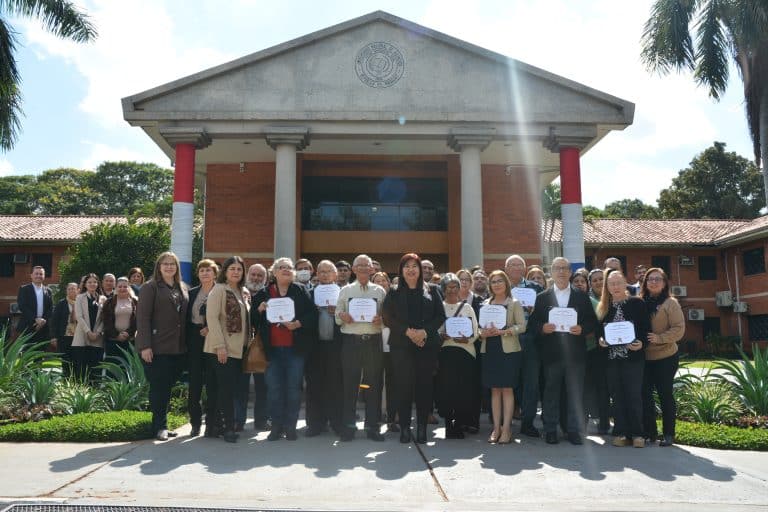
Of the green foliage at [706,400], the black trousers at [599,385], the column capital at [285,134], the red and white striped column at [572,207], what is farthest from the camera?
the column capital at [285,134]

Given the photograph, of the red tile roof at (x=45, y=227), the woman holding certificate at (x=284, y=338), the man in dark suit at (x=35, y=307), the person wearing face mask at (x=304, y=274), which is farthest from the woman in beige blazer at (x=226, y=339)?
the red tile roof at (x=45, y=227)

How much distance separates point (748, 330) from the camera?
32.0m

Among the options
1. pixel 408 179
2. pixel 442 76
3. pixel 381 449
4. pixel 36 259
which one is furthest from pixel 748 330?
pixel 36 259

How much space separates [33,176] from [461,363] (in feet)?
213

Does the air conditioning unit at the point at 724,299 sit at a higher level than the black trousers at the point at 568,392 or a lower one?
higher

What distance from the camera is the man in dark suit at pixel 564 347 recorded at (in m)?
7.38

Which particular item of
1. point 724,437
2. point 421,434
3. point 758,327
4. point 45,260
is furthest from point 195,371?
point 758,327

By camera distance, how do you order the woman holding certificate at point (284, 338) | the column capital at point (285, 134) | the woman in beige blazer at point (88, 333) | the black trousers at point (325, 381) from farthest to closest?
1. the column capital at point (285, 134)
2. the woman in beige blazer at point (88, 333)
3. the black trousers at point (325, 381)
4. the woman holding certificate at point (284, 338)

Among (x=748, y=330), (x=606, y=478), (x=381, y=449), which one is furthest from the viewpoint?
(x=748, y=330)

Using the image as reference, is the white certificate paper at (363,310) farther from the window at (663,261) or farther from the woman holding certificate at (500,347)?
the window at (663,261)

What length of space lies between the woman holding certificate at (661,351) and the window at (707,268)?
29570 mm

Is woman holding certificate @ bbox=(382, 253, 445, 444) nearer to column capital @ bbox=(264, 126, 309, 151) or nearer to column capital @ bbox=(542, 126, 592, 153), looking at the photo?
column capital @ bbox=(264, 126, 309, 151)

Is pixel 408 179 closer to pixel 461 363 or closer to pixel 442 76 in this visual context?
pixel 442 76

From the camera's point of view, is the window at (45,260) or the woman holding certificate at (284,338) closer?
the woman holding certificate at (284,338)
